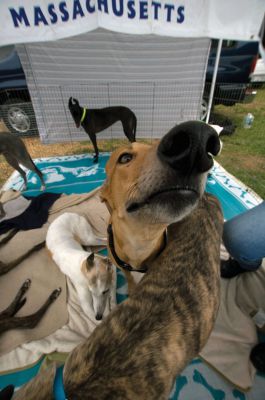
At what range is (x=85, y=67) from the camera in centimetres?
511

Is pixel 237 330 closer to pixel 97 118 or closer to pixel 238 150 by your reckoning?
pixel 97 118

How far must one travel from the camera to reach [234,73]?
20.6ft

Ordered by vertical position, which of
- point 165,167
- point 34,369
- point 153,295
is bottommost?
point 34,369

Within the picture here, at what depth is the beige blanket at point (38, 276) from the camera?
211 centimetres

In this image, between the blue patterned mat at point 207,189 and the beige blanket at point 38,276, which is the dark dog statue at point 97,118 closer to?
the blue patterned mat at point 207,189

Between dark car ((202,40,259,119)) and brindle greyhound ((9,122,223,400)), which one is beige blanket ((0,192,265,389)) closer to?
brindle greyhound ((9,122,223,400))

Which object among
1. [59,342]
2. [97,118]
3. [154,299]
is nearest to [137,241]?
[154,299]

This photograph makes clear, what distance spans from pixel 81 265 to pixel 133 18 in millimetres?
3116

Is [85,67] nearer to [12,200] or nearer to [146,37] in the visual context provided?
[146,37]

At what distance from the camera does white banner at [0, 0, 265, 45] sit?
283cm

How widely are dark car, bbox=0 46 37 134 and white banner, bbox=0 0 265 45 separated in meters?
2.65

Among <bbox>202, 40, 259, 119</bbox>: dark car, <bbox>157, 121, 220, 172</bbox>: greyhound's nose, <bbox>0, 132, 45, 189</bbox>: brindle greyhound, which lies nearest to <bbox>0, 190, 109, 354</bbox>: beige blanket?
<bbox>0, 132, 45, 189</bbox>: brindle greyhound

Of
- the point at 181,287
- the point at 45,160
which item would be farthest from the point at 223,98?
the point at 181,287

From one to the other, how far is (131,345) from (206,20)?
12.2 ft
